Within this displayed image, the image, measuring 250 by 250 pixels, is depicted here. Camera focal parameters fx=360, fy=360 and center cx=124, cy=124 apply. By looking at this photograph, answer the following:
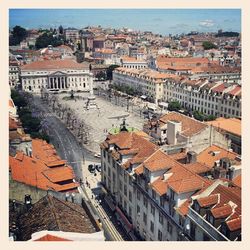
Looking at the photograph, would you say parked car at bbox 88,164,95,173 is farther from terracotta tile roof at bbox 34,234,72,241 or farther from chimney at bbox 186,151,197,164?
terracotta tile roof at bbox 34,234,72,241

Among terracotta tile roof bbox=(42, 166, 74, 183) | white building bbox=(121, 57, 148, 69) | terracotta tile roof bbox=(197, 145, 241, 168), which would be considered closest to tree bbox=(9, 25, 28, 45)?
white building bbox=(121, 57, 148, 69)

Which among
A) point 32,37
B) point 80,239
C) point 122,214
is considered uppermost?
point 32,37

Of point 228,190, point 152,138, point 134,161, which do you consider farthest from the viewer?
point 152,138

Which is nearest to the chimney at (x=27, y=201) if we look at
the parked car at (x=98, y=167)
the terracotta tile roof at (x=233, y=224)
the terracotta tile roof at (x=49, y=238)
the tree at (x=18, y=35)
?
the terracotta tile roof at (x=49, y=238)

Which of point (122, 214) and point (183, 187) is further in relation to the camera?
point (122, 214)
